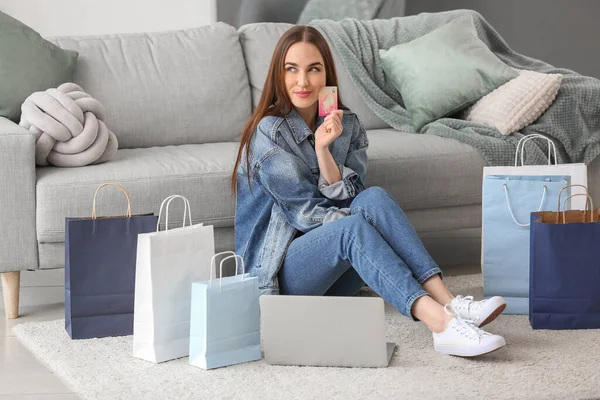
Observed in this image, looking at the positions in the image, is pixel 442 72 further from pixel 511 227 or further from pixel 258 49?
pixel 511 227

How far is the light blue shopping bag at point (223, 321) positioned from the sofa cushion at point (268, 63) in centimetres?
147

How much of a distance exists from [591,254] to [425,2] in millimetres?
2559

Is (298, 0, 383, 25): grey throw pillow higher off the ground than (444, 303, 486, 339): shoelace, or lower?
higher

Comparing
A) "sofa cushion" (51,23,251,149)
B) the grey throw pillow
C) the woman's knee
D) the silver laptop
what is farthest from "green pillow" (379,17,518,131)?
the silver laptop

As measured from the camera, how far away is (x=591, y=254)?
2.41m

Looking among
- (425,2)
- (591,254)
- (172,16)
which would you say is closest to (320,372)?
(591,254)

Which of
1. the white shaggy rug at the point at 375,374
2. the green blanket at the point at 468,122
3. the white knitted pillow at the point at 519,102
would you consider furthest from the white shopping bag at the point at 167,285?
the white knitted pillow at the point at 519,102

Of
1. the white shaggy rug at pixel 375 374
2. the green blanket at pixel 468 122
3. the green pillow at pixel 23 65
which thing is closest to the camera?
the white shaggy rug at pixel 375 374

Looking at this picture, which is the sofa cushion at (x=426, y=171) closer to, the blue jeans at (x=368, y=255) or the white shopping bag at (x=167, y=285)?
the blue jeans at (x=368, y=255)

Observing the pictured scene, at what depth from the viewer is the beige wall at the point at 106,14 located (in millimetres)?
4207

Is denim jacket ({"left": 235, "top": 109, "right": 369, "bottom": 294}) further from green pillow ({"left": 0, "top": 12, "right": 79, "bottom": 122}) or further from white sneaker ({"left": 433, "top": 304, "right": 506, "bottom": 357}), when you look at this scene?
Answer: green pillow ({"left": 0, "top": 12, "right": 79, "bottom": 122})

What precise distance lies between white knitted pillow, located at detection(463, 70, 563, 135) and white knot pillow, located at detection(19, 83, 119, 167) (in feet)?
4.43

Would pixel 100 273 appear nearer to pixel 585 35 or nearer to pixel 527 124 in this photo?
pixel 527 124

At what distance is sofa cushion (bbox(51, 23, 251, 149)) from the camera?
331 cm
